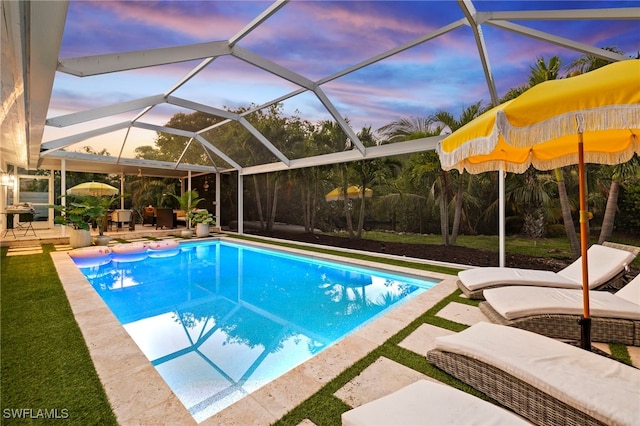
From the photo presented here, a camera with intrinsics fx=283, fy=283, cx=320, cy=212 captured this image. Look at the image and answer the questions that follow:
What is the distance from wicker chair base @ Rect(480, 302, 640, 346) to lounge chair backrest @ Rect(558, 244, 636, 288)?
99cm

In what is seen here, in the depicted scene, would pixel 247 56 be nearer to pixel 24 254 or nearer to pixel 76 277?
pixel 76 277

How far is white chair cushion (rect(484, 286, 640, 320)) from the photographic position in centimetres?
321

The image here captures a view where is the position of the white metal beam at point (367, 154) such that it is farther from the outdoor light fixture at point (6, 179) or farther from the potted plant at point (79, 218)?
the outdoor light fixture at point (6, 179)

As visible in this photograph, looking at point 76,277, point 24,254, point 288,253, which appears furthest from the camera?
point 288,253

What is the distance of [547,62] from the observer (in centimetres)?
605

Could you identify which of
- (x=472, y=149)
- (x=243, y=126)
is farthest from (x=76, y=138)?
(x=472, y=149)

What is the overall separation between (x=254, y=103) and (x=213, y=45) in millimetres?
3559

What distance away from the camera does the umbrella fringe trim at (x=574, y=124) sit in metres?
2.04

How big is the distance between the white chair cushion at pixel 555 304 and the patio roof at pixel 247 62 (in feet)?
12.6

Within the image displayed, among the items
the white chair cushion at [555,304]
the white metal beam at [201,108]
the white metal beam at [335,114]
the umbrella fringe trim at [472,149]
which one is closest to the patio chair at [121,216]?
the white metal beam at [201,108]

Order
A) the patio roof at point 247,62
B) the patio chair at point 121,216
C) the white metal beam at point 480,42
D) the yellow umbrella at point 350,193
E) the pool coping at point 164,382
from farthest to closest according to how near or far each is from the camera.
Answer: the patio chair at point 121,216
the yellow umbrella at point 350,193
the white metal beam at point 480,42
the patio roof at point 247,62
the pool coping at point 164,382

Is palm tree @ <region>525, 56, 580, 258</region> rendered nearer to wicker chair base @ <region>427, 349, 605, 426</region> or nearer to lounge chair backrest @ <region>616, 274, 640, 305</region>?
lounge chair backrest @ <region>616, 274, 640, 305</region>

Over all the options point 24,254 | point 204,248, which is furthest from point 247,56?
point 24,254

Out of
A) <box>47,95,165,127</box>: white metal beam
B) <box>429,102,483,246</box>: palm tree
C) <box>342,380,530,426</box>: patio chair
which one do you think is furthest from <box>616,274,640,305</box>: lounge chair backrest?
<box>47,95,165,127</box>: white metal beam
